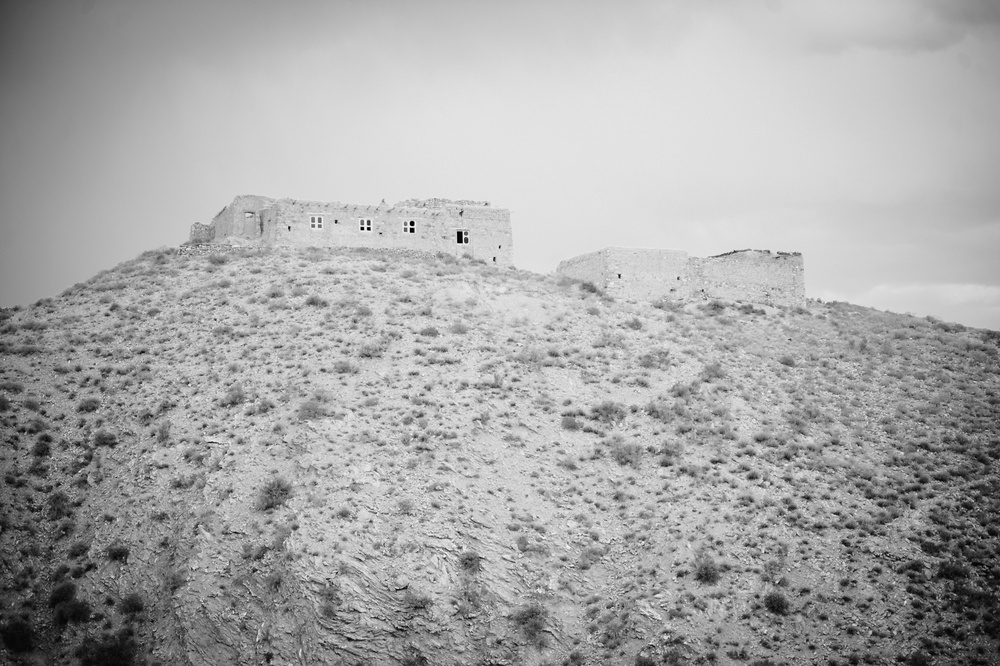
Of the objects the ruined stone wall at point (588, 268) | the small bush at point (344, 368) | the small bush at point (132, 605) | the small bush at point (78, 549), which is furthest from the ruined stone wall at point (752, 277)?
the small bush at point (78, 549)

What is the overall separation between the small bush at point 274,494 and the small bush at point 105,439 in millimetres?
7619

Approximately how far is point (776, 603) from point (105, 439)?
2535 centimetres

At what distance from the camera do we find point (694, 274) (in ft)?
151

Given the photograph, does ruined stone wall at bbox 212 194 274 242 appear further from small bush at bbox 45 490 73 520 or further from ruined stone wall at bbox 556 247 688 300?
small bush at bbox 45 490 73 520

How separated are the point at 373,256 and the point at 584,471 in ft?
76.1

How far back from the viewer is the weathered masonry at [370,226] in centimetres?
4562

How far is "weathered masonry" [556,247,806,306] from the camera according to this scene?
4531cm

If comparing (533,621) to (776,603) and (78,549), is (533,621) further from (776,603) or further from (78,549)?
(78,549)

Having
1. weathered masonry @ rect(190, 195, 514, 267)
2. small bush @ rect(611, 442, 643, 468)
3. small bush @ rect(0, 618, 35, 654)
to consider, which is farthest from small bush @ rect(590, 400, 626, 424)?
small bush @ rect(0, 618, 35, 654)

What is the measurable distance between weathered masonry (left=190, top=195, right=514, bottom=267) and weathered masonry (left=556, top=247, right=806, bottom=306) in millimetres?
6495

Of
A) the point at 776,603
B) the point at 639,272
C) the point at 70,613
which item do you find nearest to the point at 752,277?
the point at 639,272

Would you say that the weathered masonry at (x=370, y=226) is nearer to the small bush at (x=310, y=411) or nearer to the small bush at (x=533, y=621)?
the small bush at (x=310, y=411)

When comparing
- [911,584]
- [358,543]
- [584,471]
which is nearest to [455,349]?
[584,471]

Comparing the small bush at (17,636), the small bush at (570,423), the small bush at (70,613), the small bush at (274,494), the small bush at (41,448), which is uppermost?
the small bush at (570,423)
